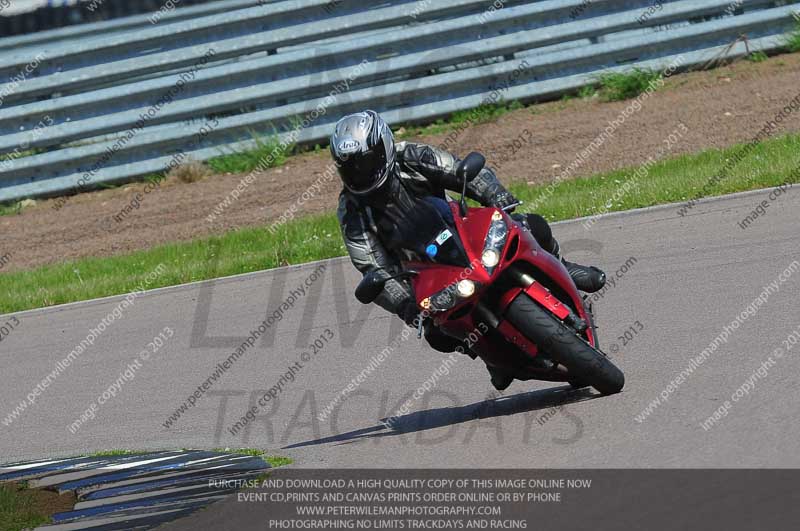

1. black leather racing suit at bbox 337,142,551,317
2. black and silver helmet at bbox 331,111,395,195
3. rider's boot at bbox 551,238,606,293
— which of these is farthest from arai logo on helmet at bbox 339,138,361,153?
rider's boot at bbox 551,238,606,293

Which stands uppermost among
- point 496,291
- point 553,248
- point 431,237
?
point 431,237

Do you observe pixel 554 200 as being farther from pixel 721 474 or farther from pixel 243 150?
pixel 721 474

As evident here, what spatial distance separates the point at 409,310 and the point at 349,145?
95cm

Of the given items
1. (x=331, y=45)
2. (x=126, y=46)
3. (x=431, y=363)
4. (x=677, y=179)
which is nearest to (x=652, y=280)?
(x=431, y=363)

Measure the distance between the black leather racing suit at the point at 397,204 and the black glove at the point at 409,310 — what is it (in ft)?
0.04

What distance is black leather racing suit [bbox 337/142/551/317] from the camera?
7.16 m

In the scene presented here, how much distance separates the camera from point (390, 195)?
7160mm

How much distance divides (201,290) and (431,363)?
14.5 ft

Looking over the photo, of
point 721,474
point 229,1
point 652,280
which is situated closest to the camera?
point 721,474

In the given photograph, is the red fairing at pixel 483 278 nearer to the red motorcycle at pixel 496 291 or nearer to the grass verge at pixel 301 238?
the red motorcycle at pixel 496 291

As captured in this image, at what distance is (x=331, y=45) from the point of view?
56.3ft

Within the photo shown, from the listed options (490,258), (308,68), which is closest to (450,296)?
(490,258)

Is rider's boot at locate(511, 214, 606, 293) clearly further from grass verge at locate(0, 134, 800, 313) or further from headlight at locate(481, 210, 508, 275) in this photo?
grass verge at locate(0, 134, 800, 313)

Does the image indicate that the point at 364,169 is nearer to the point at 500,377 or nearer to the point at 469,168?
the point at 469,168
